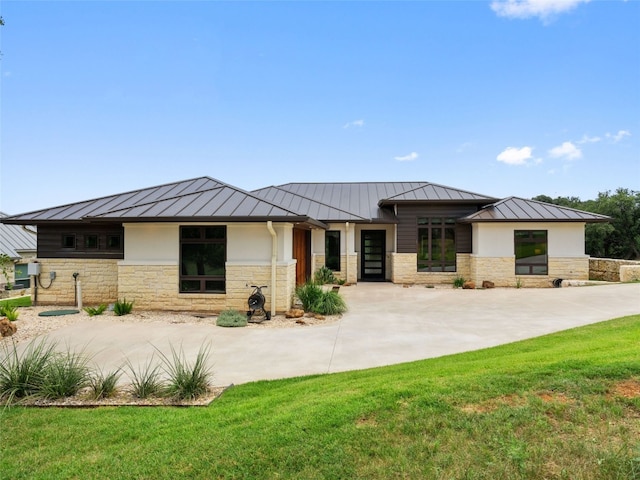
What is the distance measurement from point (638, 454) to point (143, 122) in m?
20.1

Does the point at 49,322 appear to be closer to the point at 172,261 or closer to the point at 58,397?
the point at 172,261

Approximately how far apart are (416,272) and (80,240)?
553 inches

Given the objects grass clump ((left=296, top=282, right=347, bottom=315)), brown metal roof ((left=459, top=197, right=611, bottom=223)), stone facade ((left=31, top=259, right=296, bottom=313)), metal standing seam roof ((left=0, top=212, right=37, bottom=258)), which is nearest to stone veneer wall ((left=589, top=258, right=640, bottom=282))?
brown metal roof ((left=459, top=197, right=611, bottom=223))

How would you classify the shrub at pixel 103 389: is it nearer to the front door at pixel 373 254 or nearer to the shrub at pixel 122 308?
the shrub at pixel 122 308

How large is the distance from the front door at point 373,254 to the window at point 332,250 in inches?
75.5

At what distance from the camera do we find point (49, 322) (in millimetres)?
9383

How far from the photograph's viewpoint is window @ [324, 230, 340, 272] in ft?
59.5

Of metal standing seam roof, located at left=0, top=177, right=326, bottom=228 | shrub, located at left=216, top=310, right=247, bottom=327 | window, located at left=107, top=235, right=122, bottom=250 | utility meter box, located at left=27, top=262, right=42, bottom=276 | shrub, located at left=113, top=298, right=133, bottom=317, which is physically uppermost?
metal standing seam roof, located at left=0, top=177, right=326, bottom=228

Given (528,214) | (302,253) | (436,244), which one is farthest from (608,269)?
(302,253)

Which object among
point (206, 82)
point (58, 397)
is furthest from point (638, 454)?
point (206, 82)

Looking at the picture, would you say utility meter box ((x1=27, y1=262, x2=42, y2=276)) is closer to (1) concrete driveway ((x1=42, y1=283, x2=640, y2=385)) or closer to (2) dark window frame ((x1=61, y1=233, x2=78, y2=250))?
(2) dark window frame ((x1=61, y1=233, x2=78, y2=250))

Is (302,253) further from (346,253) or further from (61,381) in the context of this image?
(61,381)

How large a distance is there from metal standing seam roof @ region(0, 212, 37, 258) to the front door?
62.2ft

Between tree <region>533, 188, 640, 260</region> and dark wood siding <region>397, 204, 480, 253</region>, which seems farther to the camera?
tree <region>533, 188, 640, 260</region>
